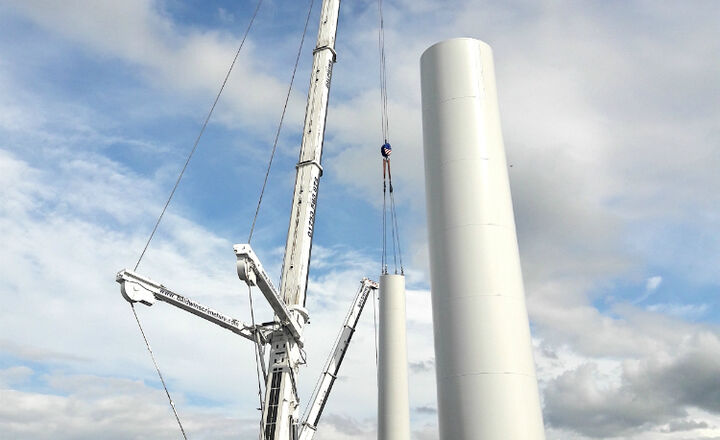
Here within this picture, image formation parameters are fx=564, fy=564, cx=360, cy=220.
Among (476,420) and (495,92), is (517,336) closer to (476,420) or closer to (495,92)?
(476,420)

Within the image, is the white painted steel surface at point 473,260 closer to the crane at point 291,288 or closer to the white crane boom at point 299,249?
the crane at point 291,288

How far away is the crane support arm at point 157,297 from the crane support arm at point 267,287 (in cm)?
257

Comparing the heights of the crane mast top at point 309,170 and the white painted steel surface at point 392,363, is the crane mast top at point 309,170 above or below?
above

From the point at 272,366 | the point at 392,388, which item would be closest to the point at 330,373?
the point at 392,388

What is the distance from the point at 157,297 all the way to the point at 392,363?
16.5 metres

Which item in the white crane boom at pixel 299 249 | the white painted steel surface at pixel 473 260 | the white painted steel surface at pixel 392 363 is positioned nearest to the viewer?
the white painted steel surface at pixel 473 260

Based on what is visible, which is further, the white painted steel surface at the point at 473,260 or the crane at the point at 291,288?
the crane at the point at 291,288

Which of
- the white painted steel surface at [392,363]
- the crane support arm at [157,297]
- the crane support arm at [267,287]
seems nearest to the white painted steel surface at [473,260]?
the crane support arm at [267,287]

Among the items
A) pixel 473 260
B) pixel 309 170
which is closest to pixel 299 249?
pixel 309 170

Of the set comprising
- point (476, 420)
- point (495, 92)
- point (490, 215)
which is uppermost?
point (495, 92)

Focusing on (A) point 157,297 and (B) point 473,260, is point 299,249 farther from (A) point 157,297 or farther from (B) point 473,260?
(B) point 473,260

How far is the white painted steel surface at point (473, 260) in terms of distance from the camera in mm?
10664

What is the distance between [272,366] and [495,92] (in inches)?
841

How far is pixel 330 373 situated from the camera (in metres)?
42.2
